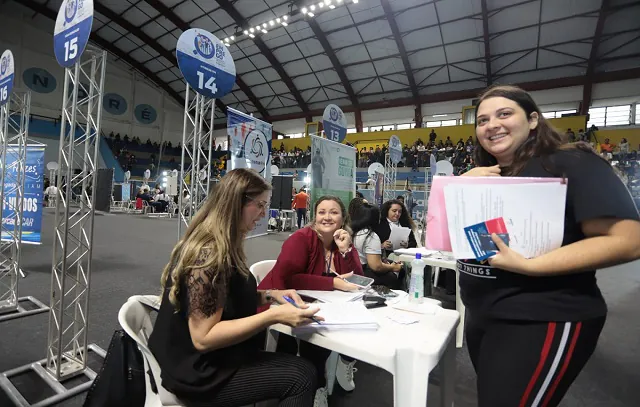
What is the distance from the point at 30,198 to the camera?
3447 mm

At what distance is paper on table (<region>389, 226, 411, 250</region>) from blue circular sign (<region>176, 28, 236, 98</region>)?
2.12 meters

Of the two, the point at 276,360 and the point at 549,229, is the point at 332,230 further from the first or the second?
the point at 549,229

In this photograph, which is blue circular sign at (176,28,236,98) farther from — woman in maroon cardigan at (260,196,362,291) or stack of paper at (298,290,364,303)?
stack of paper at (298,290,364,303)

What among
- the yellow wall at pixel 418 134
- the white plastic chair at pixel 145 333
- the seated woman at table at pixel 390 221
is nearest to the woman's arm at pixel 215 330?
the white plastic chair at pixel 145 333

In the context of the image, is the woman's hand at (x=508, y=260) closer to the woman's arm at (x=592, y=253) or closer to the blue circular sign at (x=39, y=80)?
the woman's arm at (x=592, y=253)

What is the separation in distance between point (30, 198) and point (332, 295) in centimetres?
352

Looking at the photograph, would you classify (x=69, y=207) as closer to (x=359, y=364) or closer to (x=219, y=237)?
(x=219, y=237)

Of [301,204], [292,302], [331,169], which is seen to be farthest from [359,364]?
[301,204]

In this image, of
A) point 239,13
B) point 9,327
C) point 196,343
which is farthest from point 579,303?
point 239,13

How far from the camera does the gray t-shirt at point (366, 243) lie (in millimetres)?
2904

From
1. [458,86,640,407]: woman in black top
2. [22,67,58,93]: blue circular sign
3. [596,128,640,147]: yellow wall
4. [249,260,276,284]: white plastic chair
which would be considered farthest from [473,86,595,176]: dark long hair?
[22,67,58,93]: blue circular sign

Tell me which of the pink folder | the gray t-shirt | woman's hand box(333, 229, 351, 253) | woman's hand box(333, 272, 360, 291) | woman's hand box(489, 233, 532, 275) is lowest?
woman's hand box(333, 272, 360, 291)

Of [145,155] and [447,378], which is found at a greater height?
[145,155]

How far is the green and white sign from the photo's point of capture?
3491 mm
